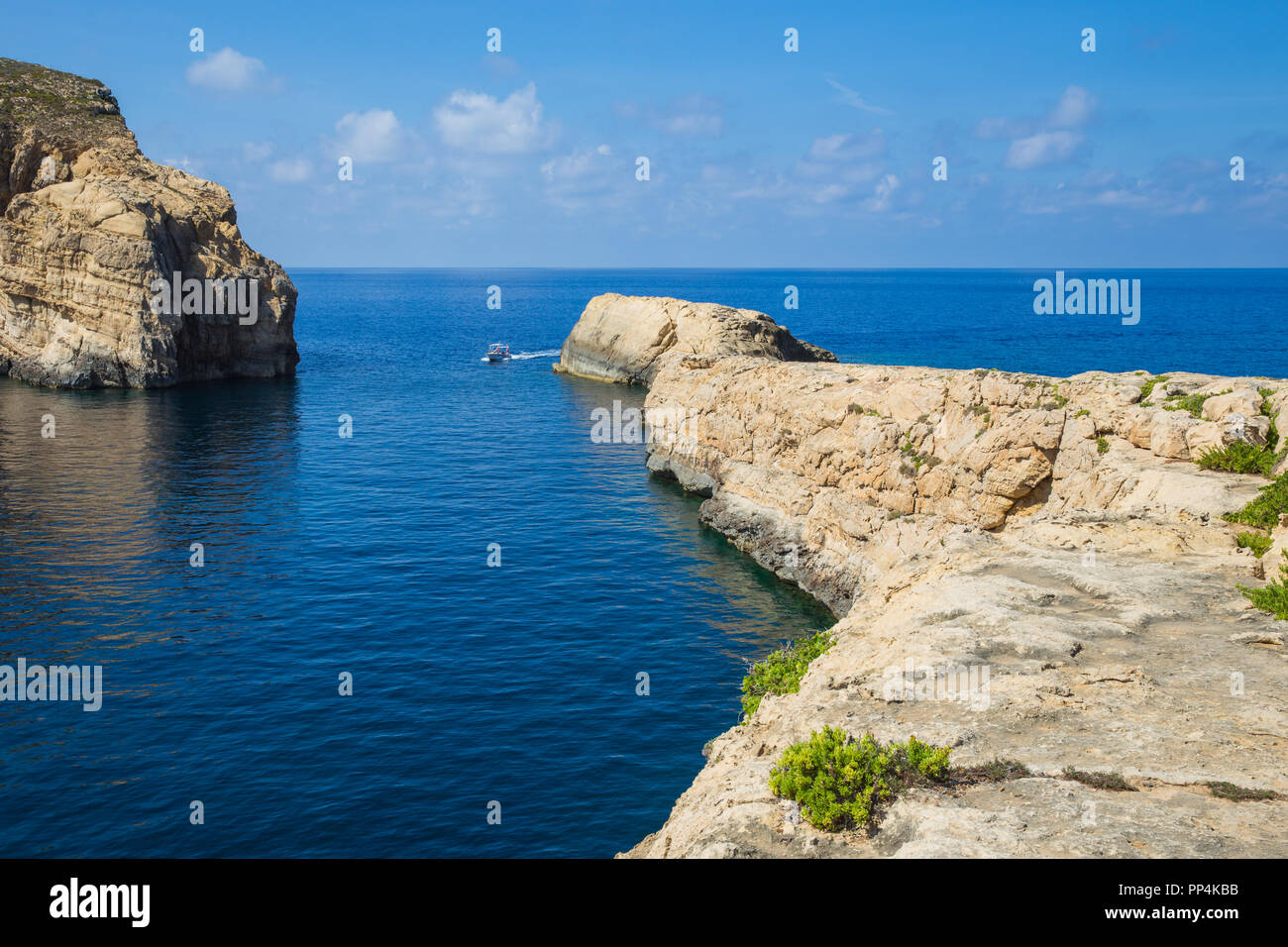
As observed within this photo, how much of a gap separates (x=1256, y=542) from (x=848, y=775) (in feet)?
54.2

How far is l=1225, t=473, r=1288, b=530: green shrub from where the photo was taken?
81.4 feet

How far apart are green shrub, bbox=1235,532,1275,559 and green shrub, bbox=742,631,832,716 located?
36.0ft

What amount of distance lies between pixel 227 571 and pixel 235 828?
20.7m

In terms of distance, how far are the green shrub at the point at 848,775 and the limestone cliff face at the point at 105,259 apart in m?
87.3

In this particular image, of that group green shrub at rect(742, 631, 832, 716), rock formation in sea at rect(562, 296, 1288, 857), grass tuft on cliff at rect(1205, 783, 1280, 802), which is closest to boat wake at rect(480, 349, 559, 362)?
rock formation in sea at rect(562, 296, 1288, 857)

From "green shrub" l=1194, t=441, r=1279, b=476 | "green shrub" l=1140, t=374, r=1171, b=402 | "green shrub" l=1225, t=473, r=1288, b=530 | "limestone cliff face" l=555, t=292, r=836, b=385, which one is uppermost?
"limestone cliff face" l=555, t=292, r=836, b=385

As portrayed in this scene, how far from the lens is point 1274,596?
2084cm

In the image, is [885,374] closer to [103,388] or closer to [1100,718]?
[1100,718]

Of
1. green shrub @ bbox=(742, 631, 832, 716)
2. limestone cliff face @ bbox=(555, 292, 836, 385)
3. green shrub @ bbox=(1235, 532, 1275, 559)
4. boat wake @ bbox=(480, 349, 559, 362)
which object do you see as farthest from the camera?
boat wake @ bbox=(480, 349, 559, 362)

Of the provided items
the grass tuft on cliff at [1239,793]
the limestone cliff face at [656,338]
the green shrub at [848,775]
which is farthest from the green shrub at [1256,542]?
the limestone cliff face at [656,338]

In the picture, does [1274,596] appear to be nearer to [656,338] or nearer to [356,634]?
[356,634]

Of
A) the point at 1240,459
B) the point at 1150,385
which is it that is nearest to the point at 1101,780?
the point at 1240,459

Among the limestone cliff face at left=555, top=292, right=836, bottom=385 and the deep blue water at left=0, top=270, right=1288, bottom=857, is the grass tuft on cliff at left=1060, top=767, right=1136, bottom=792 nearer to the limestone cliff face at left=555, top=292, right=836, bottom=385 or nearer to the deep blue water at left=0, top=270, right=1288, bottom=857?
the deep blue water at left=0, top=270, right=1288, bottom=857

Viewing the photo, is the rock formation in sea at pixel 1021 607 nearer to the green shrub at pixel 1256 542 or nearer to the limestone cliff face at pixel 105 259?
the green shrub at pixel 1256 542
